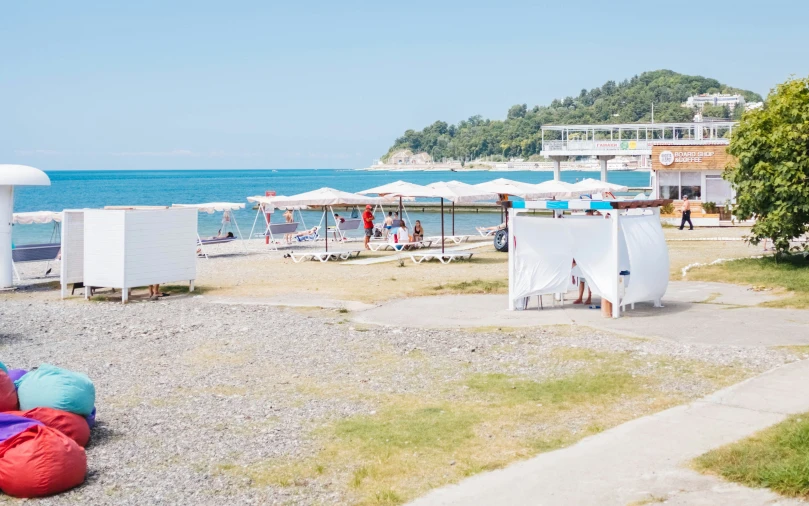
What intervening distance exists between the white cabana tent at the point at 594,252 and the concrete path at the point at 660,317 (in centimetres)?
38

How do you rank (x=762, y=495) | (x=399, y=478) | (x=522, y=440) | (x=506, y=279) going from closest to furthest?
(x=762, y=495), (x=399, y=478), (x=522, y=440), (x=506, y=279)

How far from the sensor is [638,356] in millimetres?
10484

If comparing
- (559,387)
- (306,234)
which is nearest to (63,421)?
(559,387)

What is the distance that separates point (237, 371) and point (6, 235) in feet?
34.1

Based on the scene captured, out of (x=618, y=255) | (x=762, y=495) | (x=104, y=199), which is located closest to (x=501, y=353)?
(x=618, y=255)

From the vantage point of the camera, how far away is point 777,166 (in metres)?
18.7

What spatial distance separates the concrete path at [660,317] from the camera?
11758 mm

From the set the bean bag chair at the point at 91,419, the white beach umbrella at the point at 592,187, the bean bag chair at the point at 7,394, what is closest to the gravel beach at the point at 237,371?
the bean bag chair at the point at 91,419

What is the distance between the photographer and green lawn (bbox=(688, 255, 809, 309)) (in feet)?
49.9

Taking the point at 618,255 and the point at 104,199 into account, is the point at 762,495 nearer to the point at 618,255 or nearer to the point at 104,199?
the point at 618,255

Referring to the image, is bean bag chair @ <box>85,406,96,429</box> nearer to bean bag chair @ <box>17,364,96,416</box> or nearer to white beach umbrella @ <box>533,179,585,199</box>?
bean bag chair @ <box>17,364,96,416</box>

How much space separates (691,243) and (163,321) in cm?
1848

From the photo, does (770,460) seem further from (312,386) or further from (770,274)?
(770,274)

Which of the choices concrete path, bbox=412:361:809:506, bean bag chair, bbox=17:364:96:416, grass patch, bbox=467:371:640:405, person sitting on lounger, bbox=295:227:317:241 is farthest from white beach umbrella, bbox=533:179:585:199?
bean bag chair, bbox=17:364:96:416
